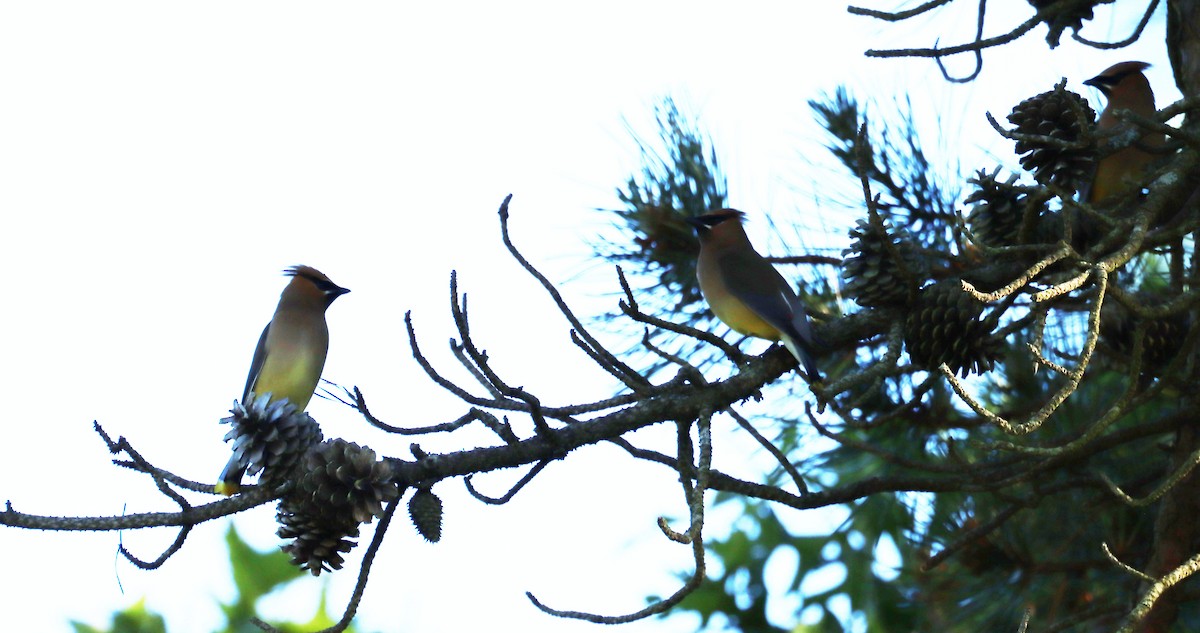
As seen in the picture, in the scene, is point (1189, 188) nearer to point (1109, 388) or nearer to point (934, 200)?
point (934, 200)

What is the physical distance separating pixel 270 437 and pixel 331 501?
16 centimetres

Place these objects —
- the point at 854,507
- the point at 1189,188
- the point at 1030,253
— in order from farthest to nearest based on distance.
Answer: the point at 854,507, the point at 1189,188, the point at 1030,253

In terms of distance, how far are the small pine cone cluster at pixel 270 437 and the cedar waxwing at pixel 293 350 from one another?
44.7 inches

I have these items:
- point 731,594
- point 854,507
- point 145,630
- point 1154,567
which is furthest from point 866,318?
point 145,630

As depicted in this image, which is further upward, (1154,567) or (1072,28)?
(1072,28)

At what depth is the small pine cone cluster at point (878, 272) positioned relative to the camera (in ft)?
7.50

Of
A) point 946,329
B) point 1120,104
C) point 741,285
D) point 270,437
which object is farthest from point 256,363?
point 1120,104

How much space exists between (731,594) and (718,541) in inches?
11.2

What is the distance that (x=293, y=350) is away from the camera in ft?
10.8

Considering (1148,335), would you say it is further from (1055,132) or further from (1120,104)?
(1120,104)

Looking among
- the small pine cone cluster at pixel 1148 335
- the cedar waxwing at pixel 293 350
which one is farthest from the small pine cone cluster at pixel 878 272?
the cedar waxwing at pixel 293 350

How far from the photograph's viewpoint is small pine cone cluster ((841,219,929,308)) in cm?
229

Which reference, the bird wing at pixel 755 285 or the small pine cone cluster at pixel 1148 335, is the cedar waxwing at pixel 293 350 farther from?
the small pine cone cluster at pixel 1148 335

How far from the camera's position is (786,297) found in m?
2.84
